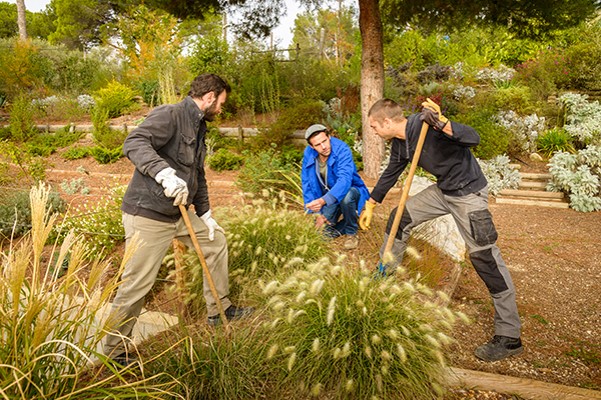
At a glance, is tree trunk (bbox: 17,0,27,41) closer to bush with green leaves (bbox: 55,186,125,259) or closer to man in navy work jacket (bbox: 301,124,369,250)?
bush with green leaves (bbox: 55,186,125,259)

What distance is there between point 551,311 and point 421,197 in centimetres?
143

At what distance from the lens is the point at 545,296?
395 cm

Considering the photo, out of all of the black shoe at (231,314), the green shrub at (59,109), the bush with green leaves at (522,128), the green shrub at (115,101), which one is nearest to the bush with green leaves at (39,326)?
the black shoe at (231,314)

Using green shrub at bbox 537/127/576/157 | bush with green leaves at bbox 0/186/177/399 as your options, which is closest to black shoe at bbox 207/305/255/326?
bush with green leaves at bbox 0/186/177/399

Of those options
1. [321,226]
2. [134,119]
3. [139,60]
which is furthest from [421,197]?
[139,60]

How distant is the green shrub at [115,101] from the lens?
11.2 meters

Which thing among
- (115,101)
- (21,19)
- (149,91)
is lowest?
(115,101)

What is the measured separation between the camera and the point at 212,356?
92.1 inches

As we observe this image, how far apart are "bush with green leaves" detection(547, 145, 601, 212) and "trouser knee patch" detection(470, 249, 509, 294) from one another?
14.5 feet

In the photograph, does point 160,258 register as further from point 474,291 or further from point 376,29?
point 376,29

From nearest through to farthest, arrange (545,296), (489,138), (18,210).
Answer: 1. (545,296)
2. (18,210)
3. (489,138)

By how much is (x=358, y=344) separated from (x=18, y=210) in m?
4.73

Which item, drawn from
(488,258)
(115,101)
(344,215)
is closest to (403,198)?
(488,258)

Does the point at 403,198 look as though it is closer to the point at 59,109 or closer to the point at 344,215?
the point at 344,215
